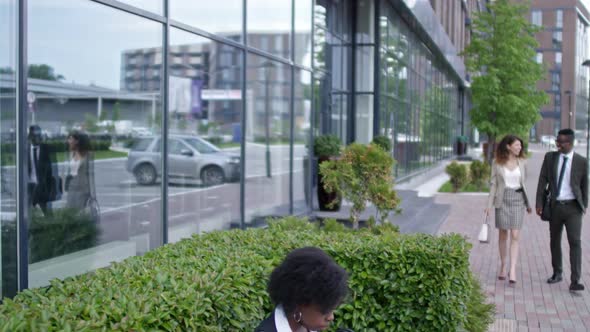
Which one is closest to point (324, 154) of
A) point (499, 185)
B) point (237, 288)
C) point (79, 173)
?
point (499, 185)

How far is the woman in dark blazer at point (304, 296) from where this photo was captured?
3117 mm

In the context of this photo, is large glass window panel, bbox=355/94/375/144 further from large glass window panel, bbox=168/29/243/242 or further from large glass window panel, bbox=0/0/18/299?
large glass window panel, bbox=0/0/18/299

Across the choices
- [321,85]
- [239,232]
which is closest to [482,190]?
[321,85]

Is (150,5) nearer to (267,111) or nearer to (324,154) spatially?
(267,111)

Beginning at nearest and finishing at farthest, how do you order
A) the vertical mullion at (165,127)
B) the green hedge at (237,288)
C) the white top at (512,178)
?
the green hedge at (237,288) < the vertical mullion at (165,127) < the white top at (512,178)

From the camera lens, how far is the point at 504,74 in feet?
99.0

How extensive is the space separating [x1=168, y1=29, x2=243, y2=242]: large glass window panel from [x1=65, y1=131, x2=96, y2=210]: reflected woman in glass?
156 centimetres

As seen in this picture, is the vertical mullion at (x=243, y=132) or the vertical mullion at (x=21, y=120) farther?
the vertical mullion at (x=243, y=132)

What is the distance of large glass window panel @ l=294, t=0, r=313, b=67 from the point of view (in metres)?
13.1

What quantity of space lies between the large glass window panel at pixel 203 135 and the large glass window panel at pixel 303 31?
2.86 metres

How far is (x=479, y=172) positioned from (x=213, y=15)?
690 inches

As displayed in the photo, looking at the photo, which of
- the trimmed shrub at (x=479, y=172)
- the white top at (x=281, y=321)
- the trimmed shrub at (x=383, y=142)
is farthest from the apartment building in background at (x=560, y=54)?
the white top at (x=281, y=321)

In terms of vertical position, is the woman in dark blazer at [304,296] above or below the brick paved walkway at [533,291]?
above

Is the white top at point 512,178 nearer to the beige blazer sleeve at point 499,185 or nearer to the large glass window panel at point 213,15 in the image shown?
the beige blazer sleeve at point 499,185
